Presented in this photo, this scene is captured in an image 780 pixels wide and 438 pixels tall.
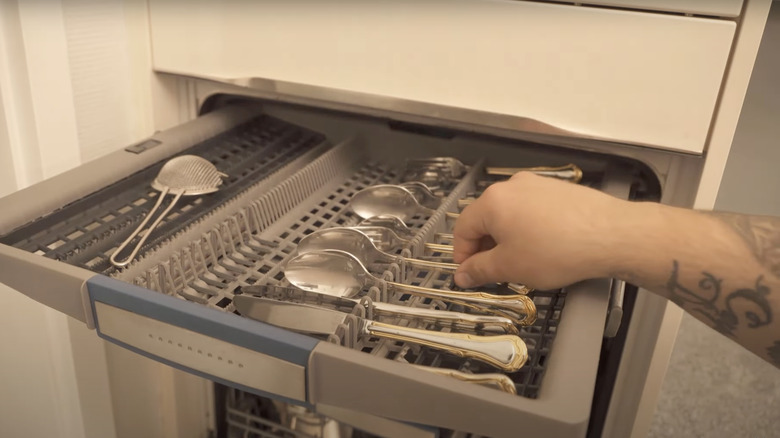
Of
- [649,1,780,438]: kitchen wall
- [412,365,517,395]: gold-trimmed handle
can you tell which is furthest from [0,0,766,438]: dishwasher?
[649,1,780,438]: kitchen wall

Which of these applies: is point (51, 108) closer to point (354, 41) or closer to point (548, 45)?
point (354, 41)

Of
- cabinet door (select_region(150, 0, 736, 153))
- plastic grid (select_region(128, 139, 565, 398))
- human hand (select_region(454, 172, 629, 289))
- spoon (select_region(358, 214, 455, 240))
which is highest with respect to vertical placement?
cabinet door (select_region(150, 0, 736, 153))

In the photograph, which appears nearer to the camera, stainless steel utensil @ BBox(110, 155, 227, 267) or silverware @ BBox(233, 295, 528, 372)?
silverware @ BBox(233, 295, 528, 372)

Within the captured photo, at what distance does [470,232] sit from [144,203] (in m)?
0.37

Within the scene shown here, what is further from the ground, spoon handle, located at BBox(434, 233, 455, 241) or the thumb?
the thumb

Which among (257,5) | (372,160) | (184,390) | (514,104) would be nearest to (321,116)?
(372,160)

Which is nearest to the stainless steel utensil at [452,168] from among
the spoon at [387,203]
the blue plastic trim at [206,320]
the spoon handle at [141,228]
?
the spoon at [387,203]

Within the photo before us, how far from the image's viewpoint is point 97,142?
2.72 ft

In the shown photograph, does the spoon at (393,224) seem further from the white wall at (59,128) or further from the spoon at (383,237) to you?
the white wall at (59,128)

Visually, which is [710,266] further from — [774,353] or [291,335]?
[291,335]

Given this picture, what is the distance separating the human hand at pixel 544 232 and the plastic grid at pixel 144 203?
0.32 m

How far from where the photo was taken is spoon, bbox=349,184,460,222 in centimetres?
74

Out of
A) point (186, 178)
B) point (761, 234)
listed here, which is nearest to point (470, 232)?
point (761, 234)

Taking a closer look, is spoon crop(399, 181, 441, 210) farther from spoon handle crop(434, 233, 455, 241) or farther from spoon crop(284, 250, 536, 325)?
spoon crop(284, 250, 536, 325)
